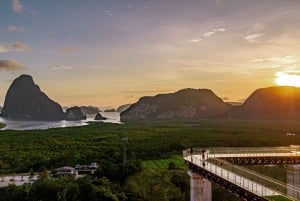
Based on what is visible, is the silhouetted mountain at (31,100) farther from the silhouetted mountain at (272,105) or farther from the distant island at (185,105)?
the silhouetted mountain at (272,105)

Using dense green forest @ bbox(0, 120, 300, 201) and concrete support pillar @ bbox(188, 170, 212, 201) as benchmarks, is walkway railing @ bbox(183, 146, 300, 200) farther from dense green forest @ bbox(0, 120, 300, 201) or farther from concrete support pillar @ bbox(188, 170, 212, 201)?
dense green forest @ bbox(0, 120, 300, 201)

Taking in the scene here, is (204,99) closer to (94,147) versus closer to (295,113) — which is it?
(295,113)

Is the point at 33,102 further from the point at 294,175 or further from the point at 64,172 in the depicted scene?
the point at 294,175

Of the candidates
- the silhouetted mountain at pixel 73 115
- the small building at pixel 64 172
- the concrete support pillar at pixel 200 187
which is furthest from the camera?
the silhouetted mountain at pixel 73 115

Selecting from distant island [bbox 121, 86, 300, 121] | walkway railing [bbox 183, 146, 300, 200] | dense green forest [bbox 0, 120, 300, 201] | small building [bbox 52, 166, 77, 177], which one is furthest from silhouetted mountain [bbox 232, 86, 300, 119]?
walkway railing [bbox 183, 146, 300, 200]

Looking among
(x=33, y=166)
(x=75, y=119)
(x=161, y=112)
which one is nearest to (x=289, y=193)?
(x=33, y=166)

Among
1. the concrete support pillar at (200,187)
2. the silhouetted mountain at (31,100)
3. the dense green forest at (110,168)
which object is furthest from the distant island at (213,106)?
the concrete support pillar at (200,187)
